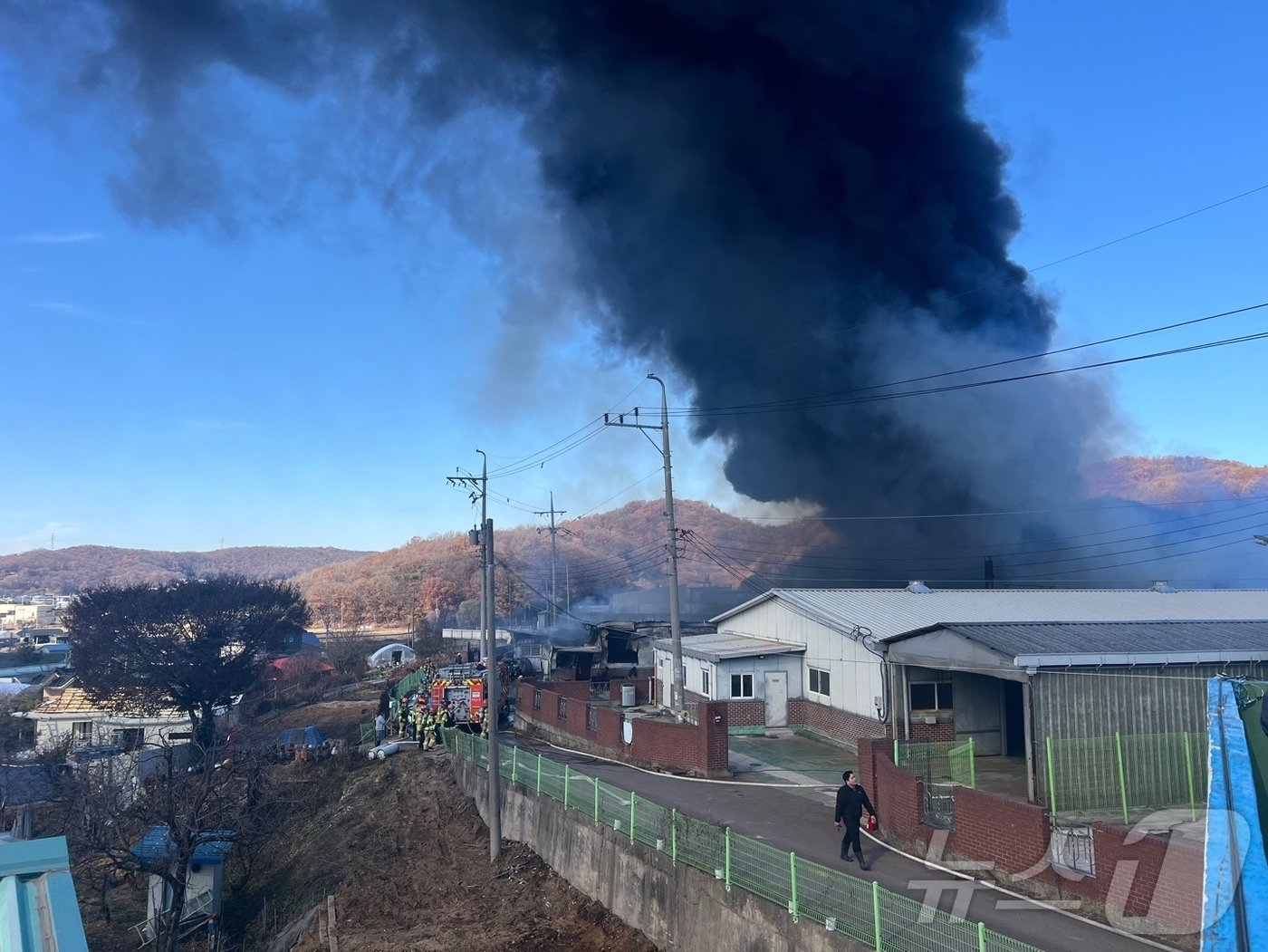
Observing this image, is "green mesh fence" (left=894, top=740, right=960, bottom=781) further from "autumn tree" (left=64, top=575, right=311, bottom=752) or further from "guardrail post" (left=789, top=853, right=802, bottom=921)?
"autumn tree" (left=64, top=575, right=311, bottom=752)

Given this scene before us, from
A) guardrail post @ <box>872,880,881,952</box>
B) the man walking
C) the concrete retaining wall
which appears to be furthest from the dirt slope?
guardrail post @ <box>872,880,881,952</box>

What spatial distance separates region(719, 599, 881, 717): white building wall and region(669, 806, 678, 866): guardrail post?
932 cm

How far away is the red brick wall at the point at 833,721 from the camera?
2094cm

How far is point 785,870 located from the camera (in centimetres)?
1020

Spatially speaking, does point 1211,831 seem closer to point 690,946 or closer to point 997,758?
point 690,946

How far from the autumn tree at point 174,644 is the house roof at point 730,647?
80.8 feet

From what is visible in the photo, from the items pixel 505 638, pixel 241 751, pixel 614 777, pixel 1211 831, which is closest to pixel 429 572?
pixel 505 638

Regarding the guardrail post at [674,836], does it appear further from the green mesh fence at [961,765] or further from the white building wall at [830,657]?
the white building wall at [830,657]

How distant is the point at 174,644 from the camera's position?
42625 mm

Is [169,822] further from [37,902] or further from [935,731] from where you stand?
[37,902]

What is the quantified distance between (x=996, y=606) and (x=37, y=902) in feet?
77.9

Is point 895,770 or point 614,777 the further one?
point 614,777

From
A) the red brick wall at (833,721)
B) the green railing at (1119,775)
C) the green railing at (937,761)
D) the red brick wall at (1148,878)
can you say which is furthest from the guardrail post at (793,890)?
the red brick wall at (833,721)

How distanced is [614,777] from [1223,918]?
631 inches
